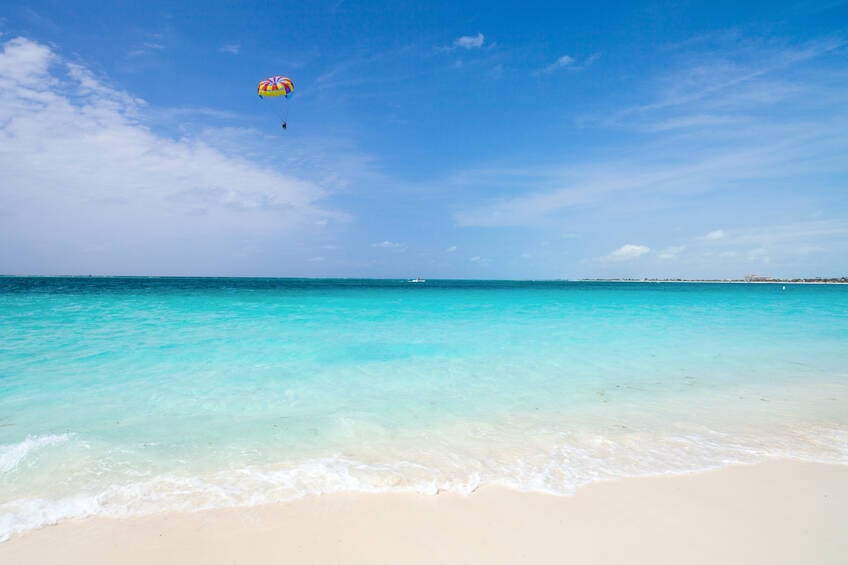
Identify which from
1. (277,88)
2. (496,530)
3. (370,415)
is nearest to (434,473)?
(496,530)

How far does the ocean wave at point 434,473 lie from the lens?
3098 millimetres

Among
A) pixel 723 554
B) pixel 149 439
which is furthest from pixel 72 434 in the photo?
pixel 723 554

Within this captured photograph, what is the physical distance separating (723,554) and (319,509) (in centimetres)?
288

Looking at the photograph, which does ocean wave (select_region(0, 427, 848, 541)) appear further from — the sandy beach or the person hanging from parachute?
the person hanging from parachute

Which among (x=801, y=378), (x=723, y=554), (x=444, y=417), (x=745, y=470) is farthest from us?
(x=801, y=378)

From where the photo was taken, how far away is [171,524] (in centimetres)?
288

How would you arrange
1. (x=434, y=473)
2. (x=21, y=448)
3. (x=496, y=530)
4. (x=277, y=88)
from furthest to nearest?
(x=277, y=88), (x=21, y=448), (x=434, y=473), (x=496, y=530)

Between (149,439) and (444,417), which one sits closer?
(149,439)

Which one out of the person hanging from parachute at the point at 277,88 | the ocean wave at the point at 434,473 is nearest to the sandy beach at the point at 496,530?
the ocean wave at the point at 434,473

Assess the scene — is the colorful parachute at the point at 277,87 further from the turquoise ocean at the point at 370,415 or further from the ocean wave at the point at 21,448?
the ocean wave at the point at 21,448

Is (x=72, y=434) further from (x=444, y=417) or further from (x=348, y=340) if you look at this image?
(x=348, y=340)

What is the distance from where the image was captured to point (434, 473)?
367 cm

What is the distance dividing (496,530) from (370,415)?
2.80 metres

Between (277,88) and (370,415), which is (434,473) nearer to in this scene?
(370,415)
